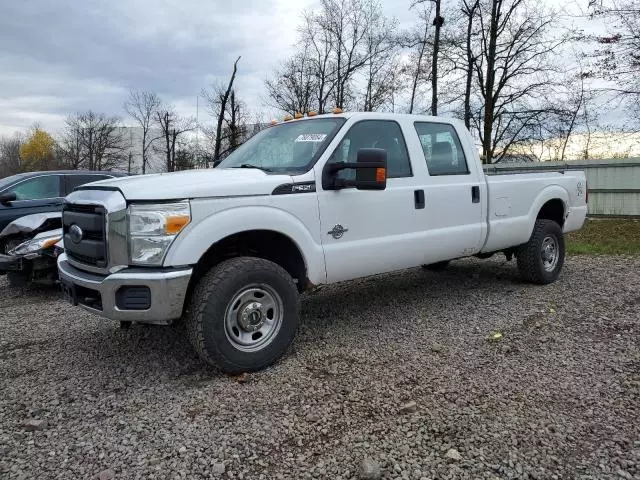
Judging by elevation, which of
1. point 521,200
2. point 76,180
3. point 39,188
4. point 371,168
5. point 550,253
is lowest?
point 550,253

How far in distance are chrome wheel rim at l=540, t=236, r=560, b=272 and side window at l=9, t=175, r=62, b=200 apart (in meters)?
7.46

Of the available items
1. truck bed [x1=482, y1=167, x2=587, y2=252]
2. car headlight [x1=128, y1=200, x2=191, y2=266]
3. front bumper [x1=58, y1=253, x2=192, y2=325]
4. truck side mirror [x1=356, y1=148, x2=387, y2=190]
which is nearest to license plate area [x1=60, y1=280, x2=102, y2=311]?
front bumper [x1=58, y1=253, x2=192, y2=325]

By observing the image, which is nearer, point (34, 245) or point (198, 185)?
point (198, 185)

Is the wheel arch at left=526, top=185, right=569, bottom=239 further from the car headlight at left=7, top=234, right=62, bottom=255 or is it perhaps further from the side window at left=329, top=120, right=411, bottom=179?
the car headlight at left=7, top=234, right=62, bottom=255

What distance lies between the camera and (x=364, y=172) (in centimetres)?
384

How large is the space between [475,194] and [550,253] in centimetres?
188

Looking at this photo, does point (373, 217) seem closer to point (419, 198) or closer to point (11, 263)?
point (419, 198)

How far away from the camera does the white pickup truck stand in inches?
131

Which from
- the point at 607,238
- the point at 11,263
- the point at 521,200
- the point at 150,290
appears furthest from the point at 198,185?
the point at 607,238

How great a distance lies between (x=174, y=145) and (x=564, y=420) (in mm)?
54612

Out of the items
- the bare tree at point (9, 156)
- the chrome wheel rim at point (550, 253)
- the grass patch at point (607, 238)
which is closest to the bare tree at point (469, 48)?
the grass patch at point (607, 238)

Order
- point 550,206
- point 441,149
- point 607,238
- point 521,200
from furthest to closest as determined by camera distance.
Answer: point 607,238 → point 550,206 → point 521,200 → point 441,149

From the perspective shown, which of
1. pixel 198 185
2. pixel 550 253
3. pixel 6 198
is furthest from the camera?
pixel 6 198

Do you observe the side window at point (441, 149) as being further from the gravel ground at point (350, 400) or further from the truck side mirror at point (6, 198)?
the truck side mirror at point (6, 198)
